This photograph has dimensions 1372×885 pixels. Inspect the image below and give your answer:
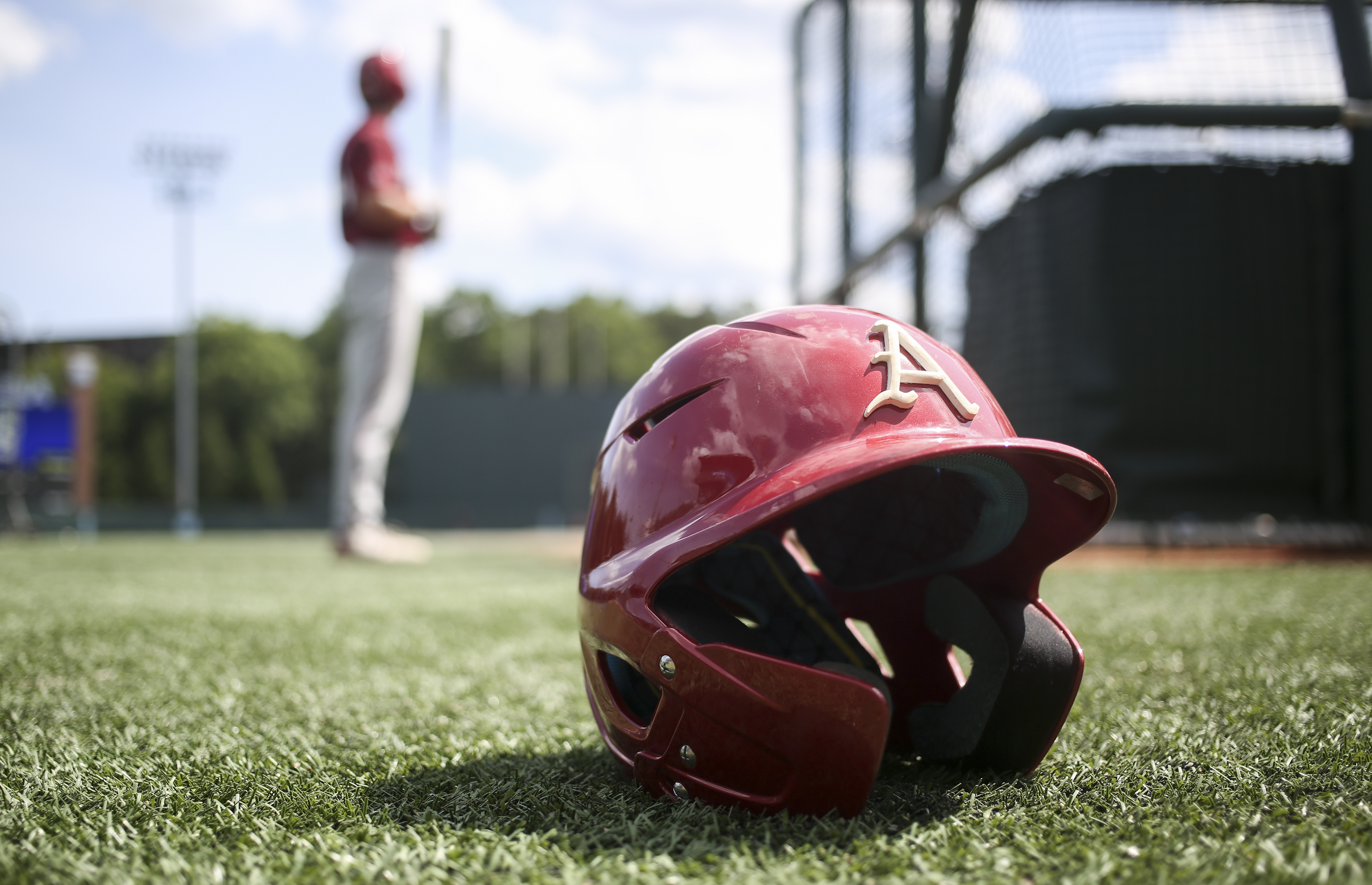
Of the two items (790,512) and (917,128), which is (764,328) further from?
(917,128)

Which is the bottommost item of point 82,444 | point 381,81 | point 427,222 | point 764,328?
point 82,444

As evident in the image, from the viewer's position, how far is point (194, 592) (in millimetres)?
3408

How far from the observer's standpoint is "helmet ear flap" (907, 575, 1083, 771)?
105cm

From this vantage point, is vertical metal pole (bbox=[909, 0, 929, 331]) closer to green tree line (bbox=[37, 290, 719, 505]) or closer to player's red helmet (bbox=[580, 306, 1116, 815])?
player's red helmet (bbox=[580, 306, 1116, 815])

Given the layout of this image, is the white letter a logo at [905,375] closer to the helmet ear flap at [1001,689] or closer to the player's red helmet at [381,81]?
the helmet ear flap at [1001,689]

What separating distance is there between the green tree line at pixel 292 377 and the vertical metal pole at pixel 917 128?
1679cm

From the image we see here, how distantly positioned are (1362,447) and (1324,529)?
409 mm

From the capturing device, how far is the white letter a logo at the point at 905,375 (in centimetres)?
95

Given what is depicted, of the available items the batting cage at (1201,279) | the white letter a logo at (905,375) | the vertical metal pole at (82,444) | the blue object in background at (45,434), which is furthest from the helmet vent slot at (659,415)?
the vertical metal pole at (82,444)

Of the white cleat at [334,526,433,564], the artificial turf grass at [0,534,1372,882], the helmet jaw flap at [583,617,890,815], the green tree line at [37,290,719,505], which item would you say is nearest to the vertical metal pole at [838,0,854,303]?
the white cleat at [334,526,433,564]

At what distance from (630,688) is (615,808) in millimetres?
169

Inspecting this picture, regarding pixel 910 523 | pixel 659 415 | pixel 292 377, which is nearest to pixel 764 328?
pixel 659 415

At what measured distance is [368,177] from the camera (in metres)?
4.32

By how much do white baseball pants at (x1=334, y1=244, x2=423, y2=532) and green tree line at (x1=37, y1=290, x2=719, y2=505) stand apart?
16.3 meters
